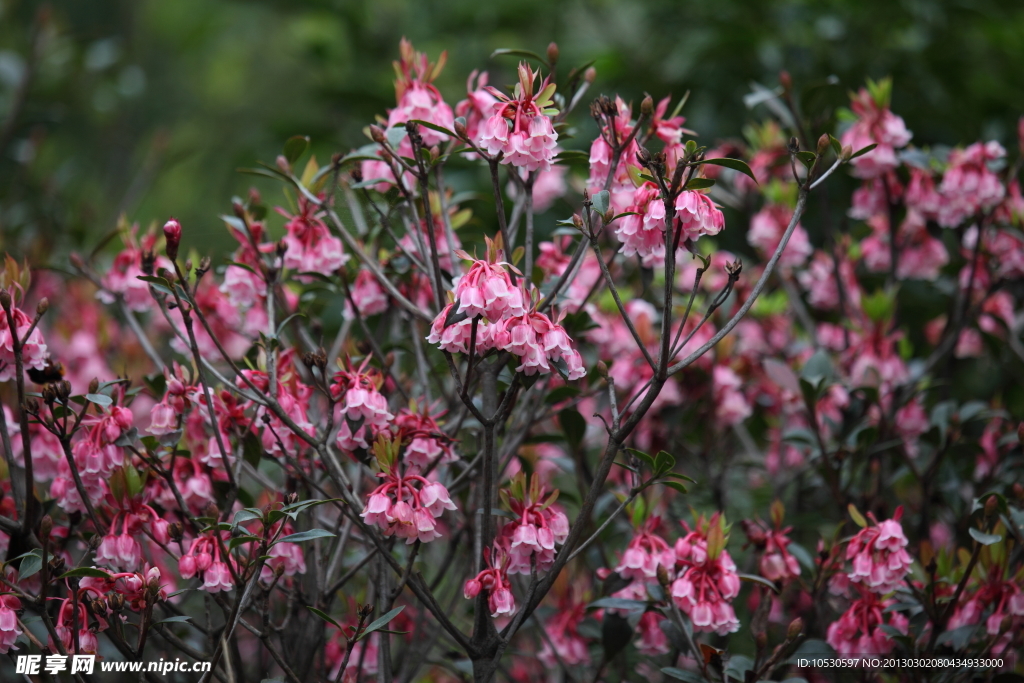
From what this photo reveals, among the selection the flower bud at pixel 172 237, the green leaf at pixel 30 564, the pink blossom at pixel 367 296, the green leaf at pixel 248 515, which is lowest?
the green leaf at pixel 30 564

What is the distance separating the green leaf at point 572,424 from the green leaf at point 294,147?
29.0 inches

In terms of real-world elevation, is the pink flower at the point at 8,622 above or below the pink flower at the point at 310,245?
below

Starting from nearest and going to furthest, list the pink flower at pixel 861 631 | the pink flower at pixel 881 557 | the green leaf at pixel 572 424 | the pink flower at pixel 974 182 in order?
the pink flower at pixel 881 557 < the pink flower at pixel 861 631 < the green leaf at pixel 572 424 < the pink flower at pixel 974 182

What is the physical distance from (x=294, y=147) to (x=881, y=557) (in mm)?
1339

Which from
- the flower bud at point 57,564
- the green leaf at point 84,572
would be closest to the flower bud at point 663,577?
the green leaf at point 84,572

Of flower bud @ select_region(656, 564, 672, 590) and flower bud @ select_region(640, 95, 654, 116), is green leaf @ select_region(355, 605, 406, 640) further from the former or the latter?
flower bud @ select_region(640, 95, 654, 116)

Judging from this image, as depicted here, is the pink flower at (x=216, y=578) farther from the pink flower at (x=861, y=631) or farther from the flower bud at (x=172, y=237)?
the pink flower at (x=861, y=631)

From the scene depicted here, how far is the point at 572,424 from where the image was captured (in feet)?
5.70

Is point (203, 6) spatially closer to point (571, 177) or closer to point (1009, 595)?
point (571, 177)

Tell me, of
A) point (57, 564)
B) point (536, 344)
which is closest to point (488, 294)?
point (536, 344)

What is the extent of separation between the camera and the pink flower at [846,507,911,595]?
150cm

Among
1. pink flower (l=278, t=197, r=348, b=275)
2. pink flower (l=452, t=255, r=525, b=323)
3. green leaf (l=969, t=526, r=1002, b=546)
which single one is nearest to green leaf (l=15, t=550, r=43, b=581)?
pink flower (l=278, t=197, r=348, b=275)

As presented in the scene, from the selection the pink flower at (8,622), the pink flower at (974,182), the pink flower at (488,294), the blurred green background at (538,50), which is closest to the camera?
the pink flower at (488,294)

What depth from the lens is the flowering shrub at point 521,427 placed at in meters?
1.31
